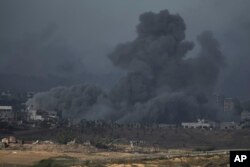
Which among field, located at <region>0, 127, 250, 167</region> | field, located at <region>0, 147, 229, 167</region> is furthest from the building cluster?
field, located at <region>0, 147, 229, 167</region>

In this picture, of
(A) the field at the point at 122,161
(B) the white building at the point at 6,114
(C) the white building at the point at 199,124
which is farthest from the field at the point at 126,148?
(B) the white building at the point at 6,114

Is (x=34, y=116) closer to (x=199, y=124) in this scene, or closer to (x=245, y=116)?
(x=199, y=124)

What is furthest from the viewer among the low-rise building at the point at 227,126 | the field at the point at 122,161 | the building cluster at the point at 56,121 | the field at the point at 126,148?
the low-rise building at the point at 227,126

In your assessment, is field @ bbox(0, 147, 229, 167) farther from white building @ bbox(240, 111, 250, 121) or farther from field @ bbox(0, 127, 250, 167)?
white building @ bbox(240, 111, 250, 121)

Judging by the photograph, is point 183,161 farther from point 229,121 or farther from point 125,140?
point 229,121

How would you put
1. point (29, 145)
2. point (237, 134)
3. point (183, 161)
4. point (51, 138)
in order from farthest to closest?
point (237, 134) → point (51, 138) → point (29, 145) → point (183, 161)

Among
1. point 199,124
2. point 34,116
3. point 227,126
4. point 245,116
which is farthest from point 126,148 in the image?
point 245,116

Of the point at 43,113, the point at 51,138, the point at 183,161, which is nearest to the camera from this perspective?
the point at 183,161

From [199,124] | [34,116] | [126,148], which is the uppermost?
[34,116]

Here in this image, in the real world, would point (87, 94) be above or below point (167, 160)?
above

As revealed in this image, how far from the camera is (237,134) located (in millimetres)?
117500

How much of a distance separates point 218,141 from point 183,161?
172ft

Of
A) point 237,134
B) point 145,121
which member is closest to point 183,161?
point 237,134

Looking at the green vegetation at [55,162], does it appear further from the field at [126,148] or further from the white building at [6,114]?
the white building at [6,114]
